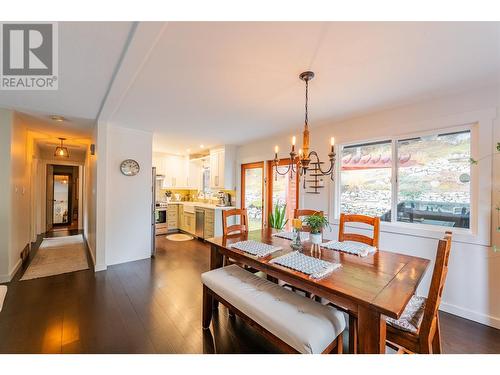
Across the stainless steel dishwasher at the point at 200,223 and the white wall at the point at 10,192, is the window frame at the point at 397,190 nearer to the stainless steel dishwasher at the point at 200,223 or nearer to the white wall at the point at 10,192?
the stainless steel dishwasher at the point at 200,223

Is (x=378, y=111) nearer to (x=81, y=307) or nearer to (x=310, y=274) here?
(x=310, y=274)

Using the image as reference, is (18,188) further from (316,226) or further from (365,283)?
(365,283)

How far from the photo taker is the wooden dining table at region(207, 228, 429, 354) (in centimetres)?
109

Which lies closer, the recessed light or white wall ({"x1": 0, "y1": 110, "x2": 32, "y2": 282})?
white wall ({"x1": 0, "y1": 110, "x2": 32, "y2": 282})

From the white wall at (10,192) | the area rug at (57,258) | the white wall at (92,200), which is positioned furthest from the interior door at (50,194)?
the white wall at (10,192)

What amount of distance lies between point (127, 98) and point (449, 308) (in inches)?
165

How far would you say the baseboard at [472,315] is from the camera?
2035mm

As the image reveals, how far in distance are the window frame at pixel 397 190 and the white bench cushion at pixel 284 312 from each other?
1.71 m

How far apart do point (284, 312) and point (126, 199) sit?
3.36 m

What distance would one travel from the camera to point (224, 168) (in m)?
5.02

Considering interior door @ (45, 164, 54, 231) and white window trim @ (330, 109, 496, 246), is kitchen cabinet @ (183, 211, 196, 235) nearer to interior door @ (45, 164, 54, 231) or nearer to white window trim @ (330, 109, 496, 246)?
interior door @ (45, 164, 54, 231)

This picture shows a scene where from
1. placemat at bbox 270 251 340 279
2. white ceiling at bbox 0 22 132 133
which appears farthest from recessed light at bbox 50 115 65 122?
placemat at bbox 270 251 340 279

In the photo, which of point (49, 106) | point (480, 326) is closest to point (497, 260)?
point (480, 326)

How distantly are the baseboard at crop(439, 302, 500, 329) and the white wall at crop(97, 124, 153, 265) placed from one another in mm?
4289
